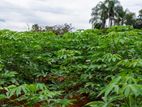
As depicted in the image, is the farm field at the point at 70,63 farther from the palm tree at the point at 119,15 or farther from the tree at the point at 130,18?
the palm tree at the point at 119,15

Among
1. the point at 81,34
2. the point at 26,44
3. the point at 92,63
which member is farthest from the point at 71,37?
the point at 92,63

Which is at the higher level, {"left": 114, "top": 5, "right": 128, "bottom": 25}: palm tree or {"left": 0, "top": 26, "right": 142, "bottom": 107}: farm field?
{"left": 114, "top": 5, "right": 128, "bottom": 25}: palm tree

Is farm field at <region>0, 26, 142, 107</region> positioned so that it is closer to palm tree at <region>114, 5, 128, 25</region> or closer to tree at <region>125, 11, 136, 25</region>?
tree at <region>125, 11, 136, 25</region>

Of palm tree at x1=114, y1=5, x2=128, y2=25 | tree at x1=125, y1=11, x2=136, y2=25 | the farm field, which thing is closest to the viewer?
the farm field

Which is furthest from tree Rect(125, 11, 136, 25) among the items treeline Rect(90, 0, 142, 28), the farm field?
the farm field

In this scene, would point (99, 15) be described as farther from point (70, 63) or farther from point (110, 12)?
point (70, 63)

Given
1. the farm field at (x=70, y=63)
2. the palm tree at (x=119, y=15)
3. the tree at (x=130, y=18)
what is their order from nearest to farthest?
the farm field at (x=70, y=63) < the tree at (x=130, y=18) < the palm tree at (x=119, y=15)

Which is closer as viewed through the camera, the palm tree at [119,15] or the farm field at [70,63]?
the farm field at [70,63]

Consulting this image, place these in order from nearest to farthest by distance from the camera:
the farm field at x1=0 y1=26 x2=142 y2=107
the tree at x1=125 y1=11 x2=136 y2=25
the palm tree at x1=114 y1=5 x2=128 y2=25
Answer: the farm field at x1=0 y1=26 x2=142 y2=107
the tree at x1=125 y1=11 x2=136 y2=25
the palm tree at x1=114 y1=5 x2=128 y2=25

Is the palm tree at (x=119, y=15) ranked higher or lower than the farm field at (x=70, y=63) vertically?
higher

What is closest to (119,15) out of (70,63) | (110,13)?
(110,13)

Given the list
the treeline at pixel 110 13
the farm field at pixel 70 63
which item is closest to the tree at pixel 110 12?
the treeline at pixel 110 13

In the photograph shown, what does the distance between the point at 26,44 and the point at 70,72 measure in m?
1.03

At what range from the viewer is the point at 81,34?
7.05 m
